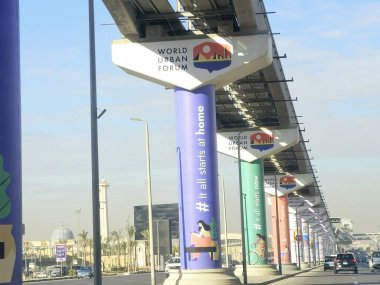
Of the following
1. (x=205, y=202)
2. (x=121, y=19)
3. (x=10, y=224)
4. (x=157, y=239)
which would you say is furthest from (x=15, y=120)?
(x=157, y=239)

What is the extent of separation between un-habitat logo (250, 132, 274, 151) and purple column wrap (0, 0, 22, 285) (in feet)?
134

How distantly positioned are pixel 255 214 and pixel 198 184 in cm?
2521

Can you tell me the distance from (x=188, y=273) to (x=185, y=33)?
11.3 metres

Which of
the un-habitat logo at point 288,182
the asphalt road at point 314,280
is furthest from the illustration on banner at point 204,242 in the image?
the un-habitat logo at point 288,182

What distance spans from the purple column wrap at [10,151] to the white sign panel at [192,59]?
16.7 meters

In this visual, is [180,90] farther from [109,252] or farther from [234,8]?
[109,252]

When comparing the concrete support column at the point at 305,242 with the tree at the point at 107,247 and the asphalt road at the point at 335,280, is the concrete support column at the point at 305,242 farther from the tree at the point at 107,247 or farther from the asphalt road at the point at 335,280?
the asphalt road at the point at 335,280

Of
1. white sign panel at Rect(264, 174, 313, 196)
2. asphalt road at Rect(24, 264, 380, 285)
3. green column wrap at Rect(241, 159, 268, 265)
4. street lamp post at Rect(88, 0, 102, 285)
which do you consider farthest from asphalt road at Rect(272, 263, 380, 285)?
white sign panel at Rect(264, 174, 313, 196)

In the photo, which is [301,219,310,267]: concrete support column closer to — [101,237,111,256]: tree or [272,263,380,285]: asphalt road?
[101,237,111,256]: tree

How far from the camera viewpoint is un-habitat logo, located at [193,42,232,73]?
34.7m

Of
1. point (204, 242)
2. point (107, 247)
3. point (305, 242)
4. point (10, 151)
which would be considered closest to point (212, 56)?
point (204, 242)

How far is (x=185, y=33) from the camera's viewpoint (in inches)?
1419

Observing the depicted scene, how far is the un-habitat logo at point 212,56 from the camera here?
3469 centimetres

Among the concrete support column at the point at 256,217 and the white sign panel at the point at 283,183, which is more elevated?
the white sign panel at the point at 283,183
